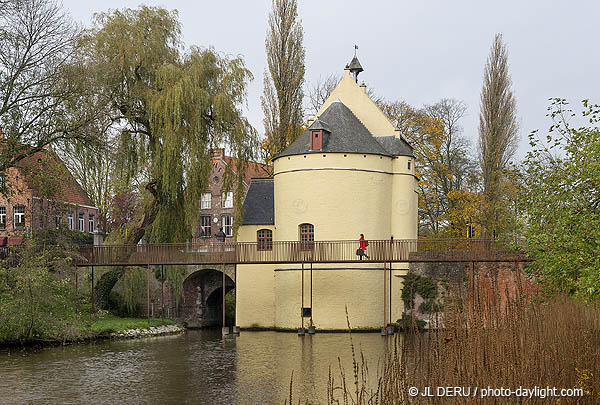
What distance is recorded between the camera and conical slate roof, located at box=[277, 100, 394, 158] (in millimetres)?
27500

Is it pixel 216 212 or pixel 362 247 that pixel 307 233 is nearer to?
pixel 362 247

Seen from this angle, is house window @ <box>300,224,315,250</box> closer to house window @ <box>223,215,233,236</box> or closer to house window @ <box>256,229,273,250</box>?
house window @ <box>256,229,273,250</box>

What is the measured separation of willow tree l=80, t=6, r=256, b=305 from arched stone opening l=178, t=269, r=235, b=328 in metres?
3.93

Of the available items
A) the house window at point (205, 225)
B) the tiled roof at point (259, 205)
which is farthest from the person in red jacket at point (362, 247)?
the house window at point (205, 225)

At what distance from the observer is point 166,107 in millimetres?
25688

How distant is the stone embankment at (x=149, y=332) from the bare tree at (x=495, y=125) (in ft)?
53.9

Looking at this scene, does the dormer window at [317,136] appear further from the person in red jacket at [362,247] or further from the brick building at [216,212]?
the brick building at [216,212]

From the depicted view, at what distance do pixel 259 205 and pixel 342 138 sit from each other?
224 inches

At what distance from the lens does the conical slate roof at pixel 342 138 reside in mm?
27500

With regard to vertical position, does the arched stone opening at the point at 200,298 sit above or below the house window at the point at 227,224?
below

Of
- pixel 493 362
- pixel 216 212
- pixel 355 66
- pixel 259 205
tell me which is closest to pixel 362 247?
pixel 259 205

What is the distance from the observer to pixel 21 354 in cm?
1927

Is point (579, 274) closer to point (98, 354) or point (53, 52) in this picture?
point (98, 354)

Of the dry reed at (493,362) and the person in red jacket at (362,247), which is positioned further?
the person in red jacket at (362,247)
